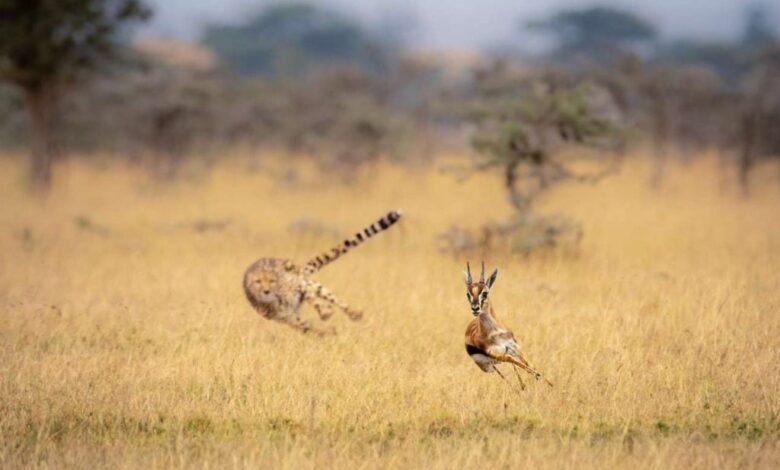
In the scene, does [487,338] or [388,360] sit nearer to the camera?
[487,338]

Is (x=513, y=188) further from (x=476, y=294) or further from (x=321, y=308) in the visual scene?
(x=476, y=294)

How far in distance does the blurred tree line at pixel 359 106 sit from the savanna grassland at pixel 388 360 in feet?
6.65

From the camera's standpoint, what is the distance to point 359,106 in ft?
79.5

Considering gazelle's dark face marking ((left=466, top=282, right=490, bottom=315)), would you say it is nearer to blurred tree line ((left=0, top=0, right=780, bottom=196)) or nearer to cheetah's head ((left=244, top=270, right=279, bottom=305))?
cheetah's head ((left=244, top=270, right=279, bottom=305))

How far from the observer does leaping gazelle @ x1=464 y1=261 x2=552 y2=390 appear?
18.8ft

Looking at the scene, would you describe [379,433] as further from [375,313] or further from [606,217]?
[606,217]

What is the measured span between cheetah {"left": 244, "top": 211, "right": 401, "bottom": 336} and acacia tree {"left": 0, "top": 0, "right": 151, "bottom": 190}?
41.1ft

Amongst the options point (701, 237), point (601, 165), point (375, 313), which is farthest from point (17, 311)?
point (601, 165)

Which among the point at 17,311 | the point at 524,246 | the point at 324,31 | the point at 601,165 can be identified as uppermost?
the point at 324,31

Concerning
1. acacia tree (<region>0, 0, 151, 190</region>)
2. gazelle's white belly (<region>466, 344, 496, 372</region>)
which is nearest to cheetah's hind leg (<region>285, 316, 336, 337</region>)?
gazelle's white belly (<region>466, 344, 496, 372</region>)

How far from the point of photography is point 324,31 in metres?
66.7

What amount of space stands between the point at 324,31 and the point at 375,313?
60.7 m

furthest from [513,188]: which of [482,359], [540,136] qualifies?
[482,359]

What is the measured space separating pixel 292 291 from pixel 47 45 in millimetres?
12838
